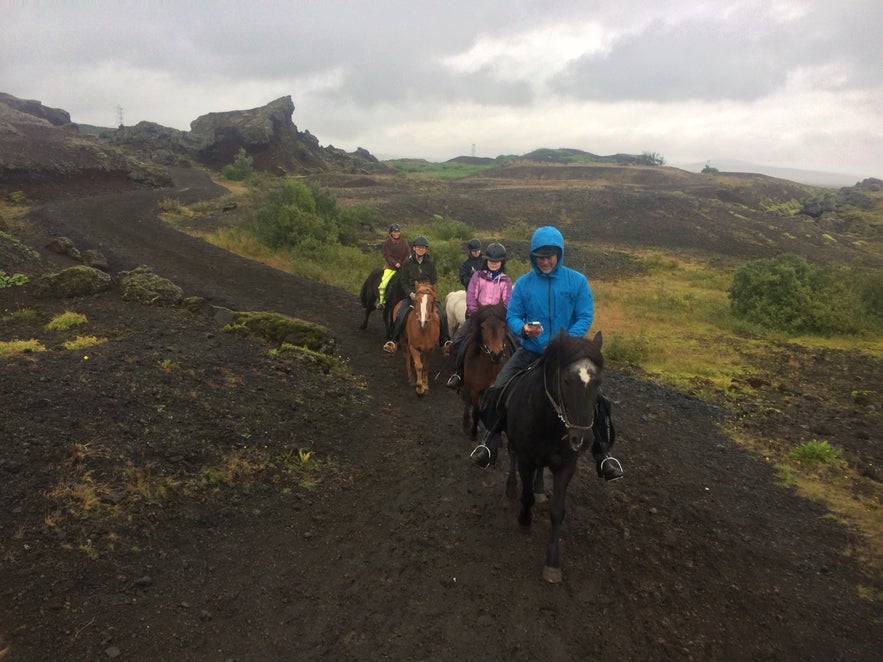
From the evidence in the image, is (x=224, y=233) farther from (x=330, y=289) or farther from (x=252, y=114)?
(x=252, y=114)

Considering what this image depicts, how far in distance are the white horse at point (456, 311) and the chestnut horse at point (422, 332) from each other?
1934 millimetres

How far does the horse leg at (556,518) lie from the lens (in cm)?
490

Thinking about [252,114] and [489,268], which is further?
[252,114]

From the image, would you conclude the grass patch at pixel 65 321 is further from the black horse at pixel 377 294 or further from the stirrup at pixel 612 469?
the stirrup at pixel 612 469

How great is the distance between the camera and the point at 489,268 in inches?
325

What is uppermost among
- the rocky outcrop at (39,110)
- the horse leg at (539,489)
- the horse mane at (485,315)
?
the rocky outcrop at (39,110)

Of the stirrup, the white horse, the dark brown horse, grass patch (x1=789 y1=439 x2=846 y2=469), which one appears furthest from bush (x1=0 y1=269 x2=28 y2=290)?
grass patch (x1=789 y1=439 x2=846 y2=469)

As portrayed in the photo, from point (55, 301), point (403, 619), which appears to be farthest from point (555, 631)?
point (55, 301)

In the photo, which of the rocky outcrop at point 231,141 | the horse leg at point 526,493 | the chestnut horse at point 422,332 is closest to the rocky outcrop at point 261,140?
the rocky outcrop at point 231,141

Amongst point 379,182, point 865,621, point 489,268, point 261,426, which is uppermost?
point 379,182

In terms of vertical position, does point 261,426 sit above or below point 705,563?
above

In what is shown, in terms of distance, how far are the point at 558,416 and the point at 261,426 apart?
4.40 metres

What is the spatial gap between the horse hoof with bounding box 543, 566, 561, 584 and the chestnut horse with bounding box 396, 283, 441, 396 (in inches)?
186

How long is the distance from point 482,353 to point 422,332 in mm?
2248
